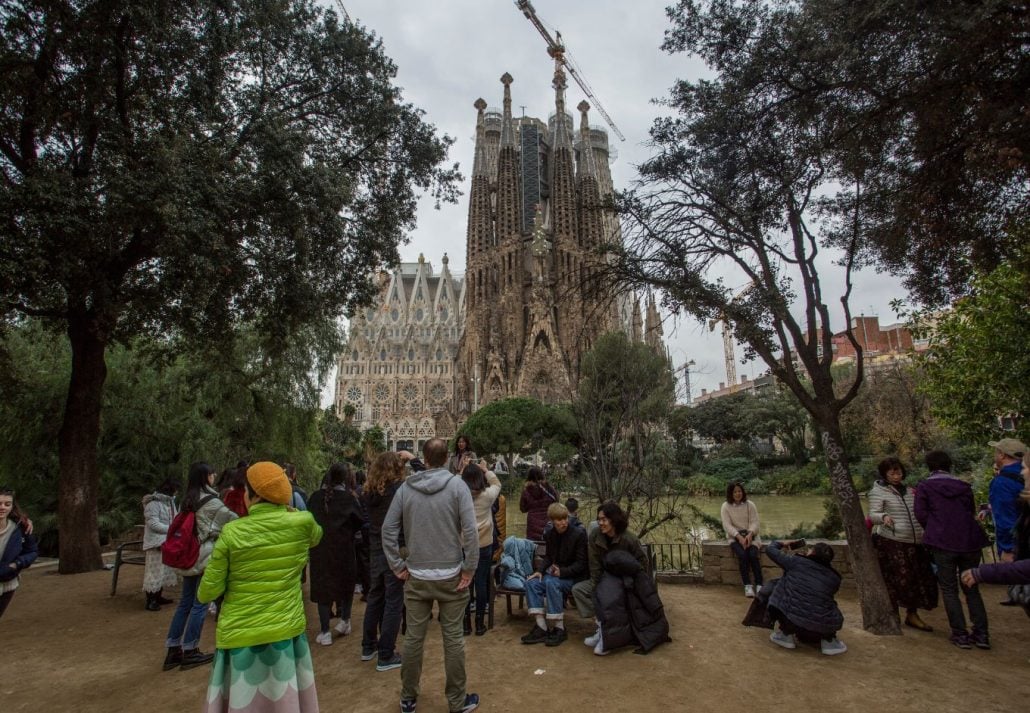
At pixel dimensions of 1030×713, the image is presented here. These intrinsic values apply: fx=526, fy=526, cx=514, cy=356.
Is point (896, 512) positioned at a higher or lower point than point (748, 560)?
higher

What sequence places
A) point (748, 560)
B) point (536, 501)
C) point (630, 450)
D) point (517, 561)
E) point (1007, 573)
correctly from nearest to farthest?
point (1007, 573) < point (517, 561) < point (748, 560) < point (536, 501) < point (630, 450)

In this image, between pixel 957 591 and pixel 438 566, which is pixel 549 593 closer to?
pixel 438 566

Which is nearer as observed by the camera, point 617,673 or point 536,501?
point 617,673

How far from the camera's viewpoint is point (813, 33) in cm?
514

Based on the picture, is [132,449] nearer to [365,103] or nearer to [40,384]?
[40,384]

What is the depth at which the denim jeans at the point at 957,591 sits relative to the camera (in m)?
4.17

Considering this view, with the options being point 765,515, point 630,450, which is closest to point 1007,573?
point 630,450

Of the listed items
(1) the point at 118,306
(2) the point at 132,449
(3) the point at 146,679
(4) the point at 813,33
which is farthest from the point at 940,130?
(2) the point at 132,449

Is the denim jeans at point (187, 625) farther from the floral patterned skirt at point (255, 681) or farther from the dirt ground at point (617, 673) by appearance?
the floral patterned skirt at point (255, 681)

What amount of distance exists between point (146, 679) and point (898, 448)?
24.7 meters

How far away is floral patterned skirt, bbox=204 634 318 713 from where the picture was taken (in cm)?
250

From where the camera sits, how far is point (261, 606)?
259cm

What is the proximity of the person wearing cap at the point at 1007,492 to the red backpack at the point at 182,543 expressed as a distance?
6.27m

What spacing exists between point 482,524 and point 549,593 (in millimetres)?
856
